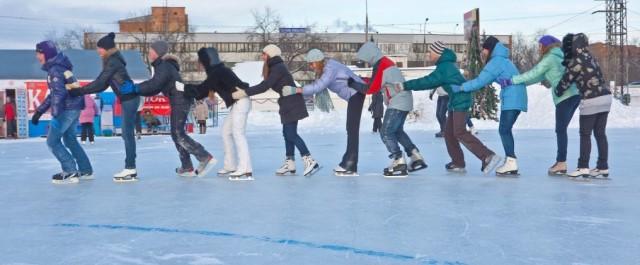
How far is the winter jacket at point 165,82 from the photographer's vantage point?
666 cm

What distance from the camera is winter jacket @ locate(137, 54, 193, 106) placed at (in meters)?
6.66

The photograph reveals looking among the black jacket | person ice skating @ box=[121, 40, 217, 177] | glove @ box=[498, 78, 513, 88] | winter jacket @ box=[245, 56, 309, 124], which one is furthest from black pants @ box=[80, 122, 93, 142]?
glove @ box=[498, 78, 513, 88]

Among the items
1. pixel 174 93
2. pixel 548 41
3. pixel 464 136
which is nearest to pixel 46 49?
pixel 174 93

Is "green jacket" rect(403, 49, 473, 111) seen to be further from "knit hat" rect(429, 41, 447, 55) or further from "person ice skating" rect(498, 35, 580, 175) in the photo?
"person ice skating" rect(498, 35, 580, 175)

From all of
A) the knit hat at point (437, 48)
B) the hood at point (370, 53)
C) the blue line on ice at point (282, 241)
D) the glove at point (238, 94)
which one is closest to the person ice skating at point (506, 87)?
the knit hat at point (437, 48)

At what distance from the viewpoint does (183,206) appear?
519cm

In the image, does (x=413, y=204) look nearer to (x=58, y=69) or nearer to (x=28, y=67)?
(x=58, y=69)

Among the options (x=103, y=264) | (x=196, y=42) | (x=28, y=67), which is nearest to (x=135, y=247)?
(x=103, y=264)

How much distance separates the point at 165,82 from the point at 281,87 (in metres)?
1.16

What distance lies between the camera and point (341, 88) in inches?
→ 275

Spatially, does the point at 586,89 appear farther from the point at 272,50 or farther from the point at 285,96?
the point at 272,50

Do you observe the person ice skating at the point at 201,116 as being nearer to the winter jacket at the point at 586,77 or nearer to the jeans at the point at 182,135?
the jeans at the point at 182,135

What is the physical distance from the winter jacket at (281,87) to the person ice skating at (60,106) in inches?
67.2

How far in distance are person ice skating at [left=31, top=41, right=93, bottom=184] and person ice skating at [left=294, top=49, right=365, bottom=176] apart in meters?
2.09
